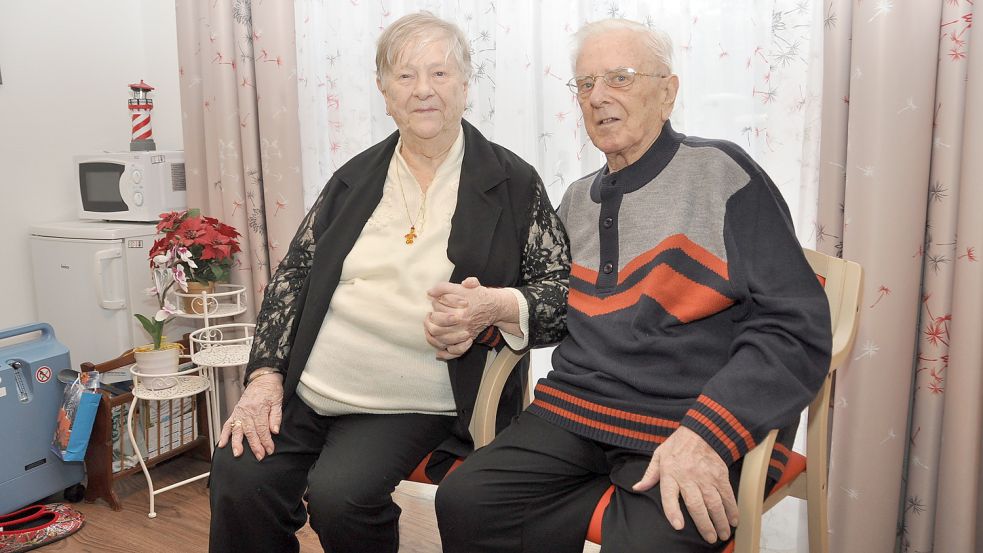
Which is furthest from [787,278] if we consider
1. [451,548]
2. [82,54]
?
[82,54]

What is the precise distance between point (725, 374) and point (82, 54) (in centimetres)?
300

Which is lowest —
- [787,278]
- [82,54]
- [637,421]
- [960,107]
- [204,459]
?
[204,459]

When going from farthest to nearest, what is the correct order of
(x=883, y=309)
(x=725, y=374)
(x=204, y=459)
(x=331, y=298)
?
(x=204, y=459) < (x=883, y=309) < (x=331, y=298) < (x=725, y=374)

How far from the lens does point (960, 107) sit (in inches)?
64.4

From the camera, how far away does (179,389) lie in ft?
8.12

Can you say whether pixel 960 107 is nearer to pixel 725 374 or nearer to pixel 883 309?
pixel 883 309

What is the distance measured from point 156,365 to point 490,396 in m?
1.40

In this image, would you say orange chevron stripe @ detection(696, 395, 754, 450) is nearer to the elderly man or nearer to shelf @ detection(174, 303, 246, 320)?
the elderly man

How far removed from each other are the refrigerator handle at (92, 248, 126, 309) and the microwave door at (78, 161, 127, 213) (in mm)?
241

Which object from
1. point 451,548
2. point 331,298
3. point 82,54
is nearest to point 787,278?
point 451,548

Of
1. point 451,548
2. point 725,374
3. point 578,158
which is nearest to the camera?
point 725,374

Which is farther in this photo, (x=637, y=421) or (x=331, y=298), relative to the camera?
(x=331, y=298)

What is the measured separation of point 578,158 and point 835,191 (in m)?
0.71

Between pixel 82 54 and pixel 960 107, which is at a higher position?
pixel 82 54
